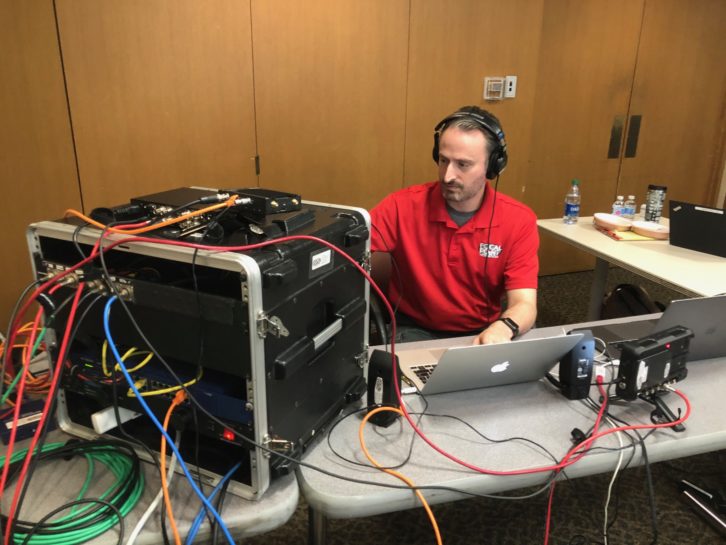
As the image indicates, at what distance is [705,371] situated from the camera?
1277mm

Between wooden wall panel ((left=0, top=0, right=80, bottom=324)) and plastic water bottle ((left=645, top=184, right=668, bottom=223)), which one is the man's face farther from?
wooden wall panel ((left=0, top=0, right=80, bottom=324))

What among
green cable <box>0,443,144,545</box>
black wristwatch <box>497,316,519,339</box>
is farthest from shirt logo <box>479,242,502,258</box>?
green cable <box>0,443,144,545</box>

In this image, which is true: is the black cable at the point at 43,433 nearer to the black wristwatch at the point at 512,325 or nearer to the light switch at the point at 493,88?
the black wristwatch at the point at 512,325

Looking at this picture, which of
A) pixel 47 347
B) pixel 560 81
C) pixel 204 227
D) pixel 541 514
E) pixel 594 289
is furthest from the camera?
pixel 560 81

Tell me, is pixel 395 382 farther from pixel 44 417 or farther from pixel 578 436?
pixel 44 417

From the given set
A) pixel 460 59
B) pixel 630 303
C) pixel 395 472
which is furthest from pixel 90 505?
pixel 460 59

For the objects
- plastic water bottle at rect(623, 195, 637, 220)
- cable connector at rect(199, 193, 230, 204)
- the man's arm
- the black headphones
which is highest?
the black headphones

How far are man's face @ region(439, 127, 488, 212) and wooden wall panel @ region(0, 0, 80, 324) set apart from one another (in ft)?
5.70

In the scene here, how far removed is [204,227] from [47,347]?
1.26 feet

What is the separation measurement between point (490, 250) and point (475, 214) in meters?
0.12

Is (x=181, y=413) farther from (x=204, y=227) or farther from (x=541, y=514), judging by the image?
(x=541, y=514)

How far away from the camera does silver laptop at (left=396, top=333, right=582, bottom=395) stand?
1.03m

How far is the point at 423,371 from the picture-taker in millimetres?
1254

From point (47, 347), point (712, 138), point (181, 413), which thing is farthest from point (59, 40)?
point (712, 138)
